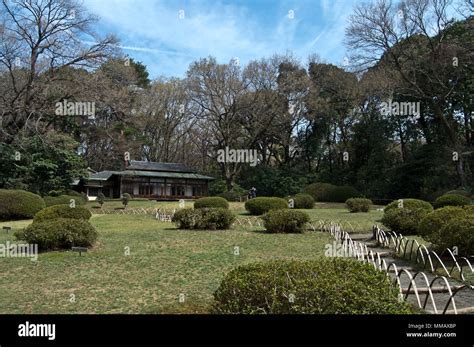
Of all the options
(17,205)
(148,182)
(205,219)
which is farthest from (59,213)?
(148,182)

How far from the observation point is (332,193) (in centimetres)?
3681

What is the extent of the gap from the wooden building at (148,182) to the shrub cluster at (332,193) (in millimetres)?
14977

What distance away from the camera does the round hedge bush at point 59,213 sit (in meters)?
14.5

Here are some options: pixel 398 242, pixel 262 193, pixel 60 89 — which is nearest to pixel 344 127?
pixel 262 193

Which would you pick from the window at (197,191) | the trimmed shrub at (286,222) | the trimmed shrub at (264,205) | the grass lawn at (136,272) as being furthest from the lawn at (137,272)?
the window at (197,191)

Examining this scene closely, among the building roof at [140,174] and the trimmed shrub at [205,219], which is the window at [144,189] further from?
the trimmed shrub at [205,219]

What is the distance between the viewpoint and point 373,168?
41.3 metres

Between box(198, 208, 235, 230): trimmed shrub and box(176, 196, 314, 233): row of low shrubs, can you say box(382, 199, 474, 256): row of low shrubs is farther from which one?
box(198, 208, 235, 230): trimmed shrub

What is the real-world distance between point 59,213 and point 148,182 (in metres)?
31.4

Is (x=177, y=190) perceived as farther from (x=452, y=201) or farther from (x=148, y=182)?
(x=452, y=201)

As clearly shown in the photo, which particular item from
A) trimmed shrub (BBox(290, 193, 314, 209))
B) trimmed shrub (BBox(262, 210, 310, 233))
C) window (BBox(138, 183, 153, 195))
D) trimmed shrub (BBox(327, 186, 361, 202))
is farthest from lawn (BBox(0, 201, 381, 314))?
window (BBox(138, 183, 153, 195))

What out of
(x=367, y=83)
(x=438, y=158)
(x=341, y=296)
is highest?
(x=367, y=83)

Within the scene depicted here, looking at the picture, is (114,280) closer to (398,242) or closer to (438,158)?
(398,242)

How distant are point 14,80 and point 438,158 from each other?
34653mm
